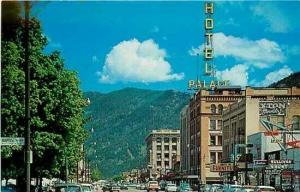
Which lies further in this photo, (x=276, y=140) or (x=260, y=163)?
(x=276, y=140)

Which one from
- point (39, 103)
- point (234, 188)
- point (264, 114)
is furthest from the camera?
point (264, 114)

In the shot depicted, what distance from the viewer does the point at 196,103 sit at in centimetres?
12925

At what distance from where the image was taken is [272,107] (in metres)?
92.1

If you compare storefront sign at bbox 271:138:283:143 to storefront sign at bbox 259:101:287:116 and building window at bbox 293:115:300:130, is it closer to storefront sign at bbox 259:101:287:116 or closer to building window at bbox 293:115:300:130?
building window at bbox 293:115:300:130

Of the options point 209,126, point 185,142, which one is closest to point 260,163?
point 209,126

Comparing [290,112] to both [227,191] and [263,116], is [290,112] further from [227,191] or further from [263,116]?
[227,191]

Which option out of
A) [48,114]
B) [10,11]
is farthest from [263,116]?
[10,11]

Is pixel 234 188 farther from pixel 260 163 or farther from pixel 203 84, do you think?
pixel 203 84

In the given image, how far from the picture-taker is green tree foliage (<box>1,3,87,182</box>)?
3425cm

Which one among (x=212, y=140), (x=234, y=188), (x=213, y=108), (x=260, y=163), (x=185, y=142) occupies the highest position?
(x=213, y=108)

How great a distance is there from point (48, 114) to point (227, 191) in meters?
18.3

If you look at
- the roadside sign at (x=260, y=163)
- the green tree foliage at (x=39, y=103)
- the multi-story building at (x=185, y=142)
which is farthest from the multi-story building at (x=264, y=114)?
the green tree foliage at (x=39, y=103)

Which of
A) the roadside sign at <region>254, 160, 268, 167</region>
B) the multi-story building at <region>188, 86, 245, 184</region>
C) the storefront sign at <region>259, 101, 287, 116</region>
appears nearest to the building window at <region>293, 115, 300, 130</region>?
the storefront sign at <region>259, 101, 287, 116</region>

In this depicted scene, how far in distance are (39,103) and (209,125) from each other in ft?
286
